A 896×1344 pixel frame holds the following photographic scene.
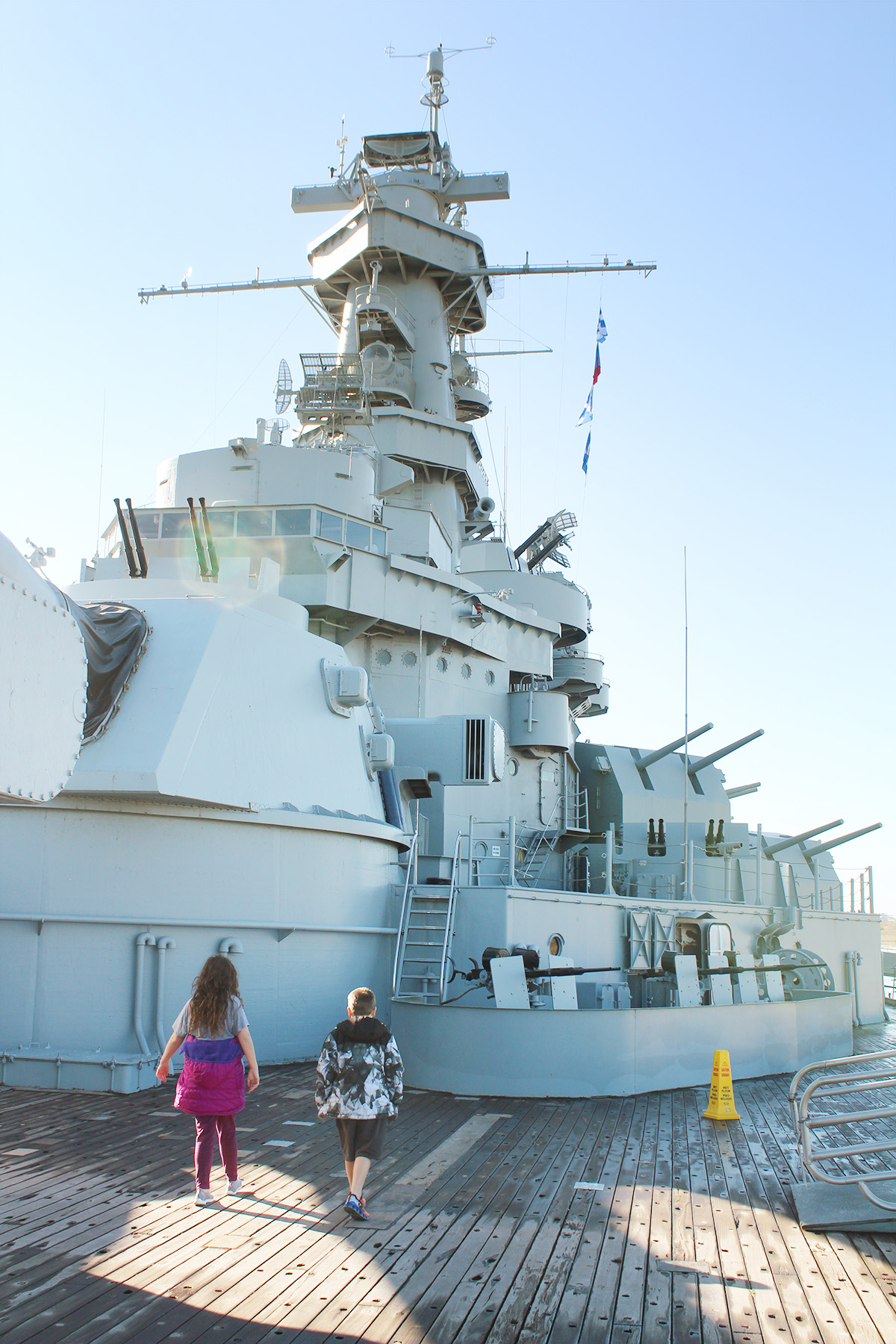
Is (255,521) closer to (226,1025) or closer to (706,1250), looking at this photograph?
(226,1025)

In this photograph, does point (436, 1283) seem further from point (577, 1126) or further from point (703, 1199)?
point (577, 1126)

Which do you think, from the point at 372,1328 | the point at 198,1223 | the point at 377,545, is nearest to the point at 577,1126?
the point at 198,1223

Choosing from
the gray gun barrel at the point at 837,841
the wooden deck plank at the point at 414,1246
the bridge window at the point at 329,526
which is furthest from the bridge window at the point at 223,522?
the gray gun barrel at the point at 837,841

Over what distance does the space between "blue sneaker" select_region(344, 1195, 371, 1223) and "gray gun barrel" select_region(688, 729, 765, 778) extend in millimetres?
16219

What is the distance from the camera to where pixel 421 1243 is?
474 centimetres

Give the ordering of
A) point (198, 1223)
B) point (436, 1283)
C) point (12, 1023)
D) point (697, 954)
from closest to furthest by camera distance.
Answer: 1. point (436, 1283)
2. point (198, 1223)
3. point (12, 1023)
4. point (697, 954)

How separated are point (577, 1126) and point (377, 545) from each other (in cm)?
880

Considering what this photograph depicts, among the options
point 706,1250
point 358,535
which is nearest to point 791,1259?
point 706,1250

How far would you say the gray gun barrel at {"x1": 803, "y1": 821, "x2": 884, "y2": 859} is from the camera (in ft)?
68.3

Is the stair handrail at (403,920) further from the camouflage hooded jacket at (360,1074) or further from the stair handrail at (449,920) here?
the camouflage hooded jacket at (360,1074)

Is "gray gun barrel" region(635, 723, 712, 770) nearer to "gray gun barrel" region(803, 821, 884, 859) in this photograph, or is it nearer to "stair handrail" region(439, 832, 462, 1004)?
"gray gun barrel" region(803, 821, 884, 859)

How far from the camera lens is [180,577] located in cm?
1109

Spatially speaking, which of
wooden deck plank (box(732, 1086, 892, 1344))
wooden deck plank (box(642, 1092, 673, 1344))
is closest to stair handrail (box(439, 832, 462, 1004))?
wooden deck plank (box(642, 1092, 673, 1344))

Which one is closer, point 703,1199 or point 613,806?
point 703,1199
